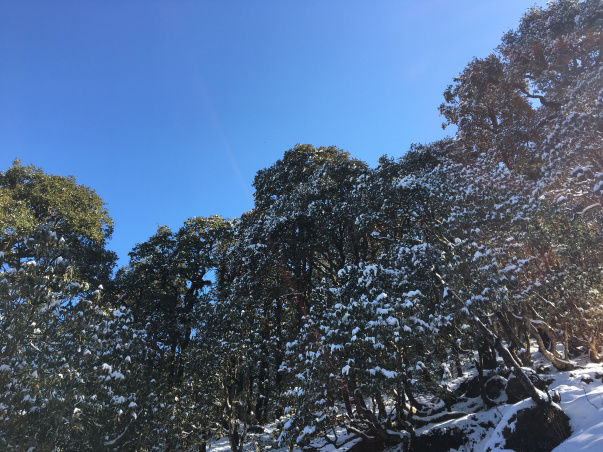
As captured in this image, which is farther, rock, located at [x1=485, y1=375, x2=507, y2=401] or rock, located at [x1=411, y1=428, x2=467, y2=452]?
rock, located at [x1=485, y1=375, x2=507, y2=401]

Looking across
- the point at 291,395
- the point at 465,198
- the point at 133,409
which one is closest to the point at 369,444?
the point at 291,395

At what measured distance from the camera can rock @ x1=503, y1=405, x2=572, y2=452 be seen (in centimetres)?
909

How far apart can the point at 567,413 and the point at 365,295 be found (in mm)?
6780

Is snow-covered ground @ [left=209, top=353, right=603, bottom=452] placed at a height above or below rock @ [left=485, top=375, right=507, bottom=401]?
below

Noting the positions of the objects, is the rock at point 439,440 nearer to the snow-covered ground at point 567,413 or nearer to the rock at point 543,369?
the snow-covered ground at point 567,413

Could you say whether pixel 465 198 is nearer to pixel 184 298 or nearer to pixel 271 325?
pixel 271 325

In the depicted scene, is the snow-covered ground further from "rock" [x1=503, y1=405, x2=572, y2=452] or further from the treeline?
the treeline

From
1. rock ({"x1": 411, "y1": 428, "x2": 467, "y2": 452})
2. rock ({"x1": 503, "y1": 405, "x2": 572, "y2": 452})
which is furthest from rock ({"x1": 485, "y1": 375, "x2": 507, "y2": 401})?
rock ({"x1": 503, "y1": 405, "x2": 572, "y2": 452})

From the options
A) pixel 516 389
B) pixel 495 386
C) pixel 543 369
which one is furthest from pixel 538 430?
pixel 543 369

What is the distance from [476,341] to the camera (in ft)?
44.1

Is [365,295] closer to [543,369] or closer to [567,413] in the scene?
[567,413]

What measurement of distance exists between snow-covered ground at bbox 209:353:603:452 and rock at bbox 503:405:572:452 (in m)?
0.18

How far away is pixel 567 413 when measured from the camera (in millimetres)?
9781

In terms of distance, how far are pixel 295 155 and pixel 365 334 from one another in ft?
52.5
